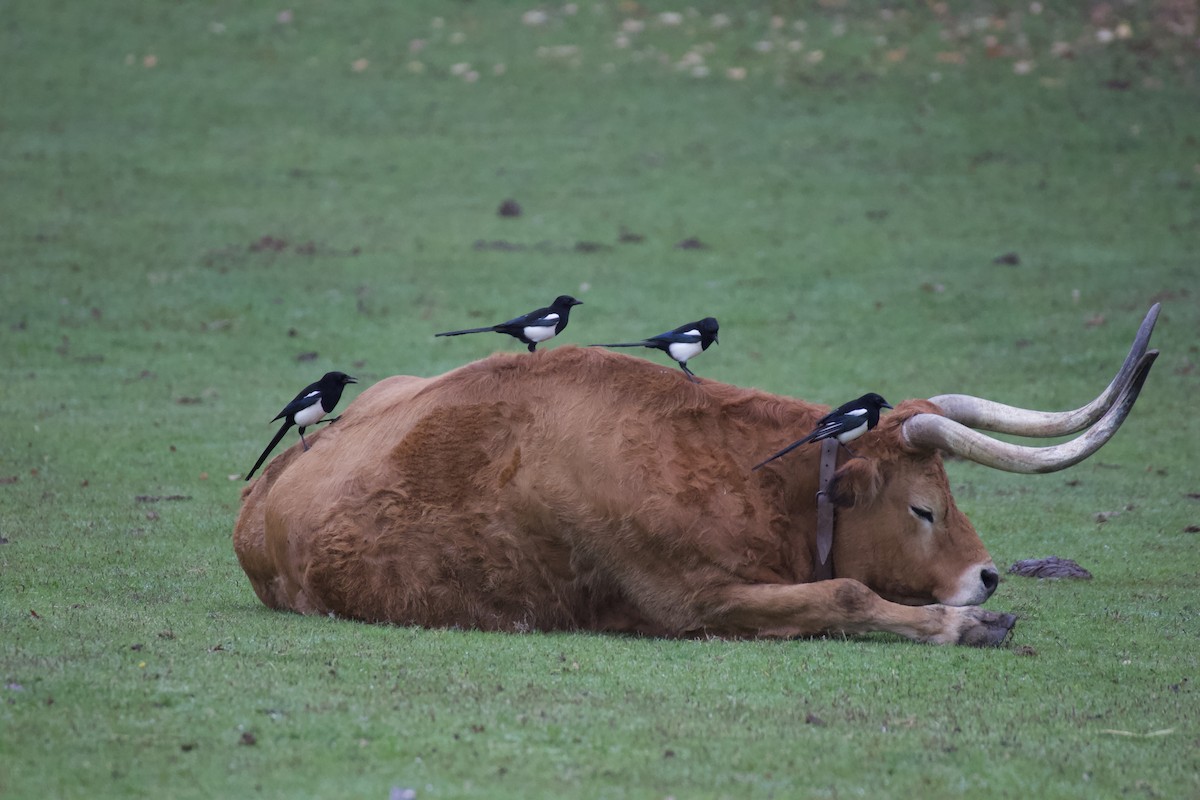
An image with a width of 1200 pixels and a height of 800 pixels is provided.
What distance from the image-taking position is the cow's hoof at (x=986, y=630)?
8117mm

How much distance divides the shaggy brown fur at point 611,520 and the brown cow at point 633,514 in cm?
1

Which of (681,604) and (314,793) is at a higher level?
(314,793)

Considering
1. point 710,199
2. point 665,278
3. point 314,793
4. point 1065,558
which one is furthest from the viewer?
point 710,199

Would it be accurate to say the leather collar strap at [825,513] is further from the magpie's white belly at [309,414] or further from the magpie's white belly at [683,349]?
the magpie's white belly at [309,414]

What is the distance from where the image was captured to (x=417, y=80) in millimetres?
31984

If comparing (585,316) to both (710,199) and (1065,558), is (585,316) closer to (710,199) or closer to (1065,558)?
(710,199)

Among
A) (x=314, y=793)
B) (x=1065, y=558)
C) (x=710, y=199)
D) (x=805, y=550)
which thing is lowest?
(x=710, y=199)

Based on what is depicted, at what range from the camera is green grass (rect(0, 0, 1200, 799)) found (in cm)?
625

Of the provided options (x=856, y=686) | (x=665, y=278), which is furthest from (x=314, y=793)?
(x=665, y=278)

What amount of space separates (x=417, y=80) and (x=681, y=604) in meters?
25.4

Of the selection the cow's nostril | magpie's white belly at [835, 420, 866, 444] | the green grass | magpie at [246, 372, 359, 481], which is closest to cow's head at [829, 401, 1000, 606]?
the cow's nostril

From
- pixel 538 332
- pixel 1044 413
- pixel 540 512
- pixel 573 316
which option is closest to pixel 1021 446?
pixel 1044 413

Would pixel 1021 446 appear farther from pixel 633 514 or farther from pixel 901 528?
pixel 633 514

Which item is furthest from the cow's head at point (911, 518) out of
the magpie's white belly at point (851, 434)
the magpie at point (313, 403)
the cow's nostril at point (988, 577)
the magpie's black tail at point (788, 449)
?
the magpie at point (313, 403)
